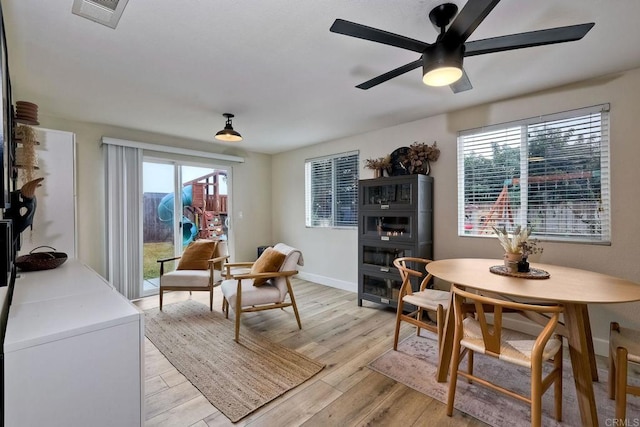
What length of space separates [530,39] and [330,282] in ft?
12.5

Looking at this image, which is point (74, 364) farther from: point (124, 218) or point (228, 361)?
point (124, 218)

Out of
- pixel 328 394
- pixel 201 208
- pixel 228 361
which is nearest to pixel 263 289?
pixel 228 361

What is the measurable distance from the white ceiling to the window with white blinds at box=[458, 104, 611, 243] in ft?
1.26

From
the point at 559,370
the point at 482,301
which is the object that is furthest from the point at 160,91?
the point at 559,370

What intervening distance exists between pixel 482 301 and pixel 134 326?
166cm

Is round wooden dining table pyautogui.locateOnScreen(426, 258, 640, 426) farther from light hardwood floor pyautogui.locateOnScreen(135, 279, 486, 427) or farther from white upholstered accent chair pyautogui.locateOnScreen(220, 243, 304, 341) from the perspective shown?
white upholstered accent chair pyautogui.locateOnScreen(220, 243, 304, 341)

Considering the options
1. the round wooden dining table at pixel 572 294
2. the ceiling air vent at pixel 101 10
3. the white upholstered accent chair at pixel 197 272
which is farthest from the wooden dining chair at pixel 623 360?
the white upholstered accent chair at pixel 197 272

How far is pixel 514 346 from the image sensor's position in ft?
5.30

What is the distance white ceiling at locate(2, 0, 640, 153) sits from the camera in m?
1.62

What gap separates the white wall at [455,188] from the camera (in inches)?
90.7

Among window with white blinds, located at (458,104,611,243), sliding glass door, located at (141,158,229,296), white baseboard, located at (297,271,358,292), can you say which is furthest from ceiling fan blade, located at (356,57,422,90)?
sliding glass door, located at (141,158,229,296)

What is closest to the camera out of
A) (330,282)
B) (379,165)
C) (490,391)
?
(490,391)

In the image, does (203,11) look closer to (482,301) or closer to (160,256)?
(482,301)

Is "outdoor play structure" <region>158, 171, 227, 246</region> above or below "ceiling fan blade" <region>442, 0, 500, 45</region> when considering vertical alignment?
below
